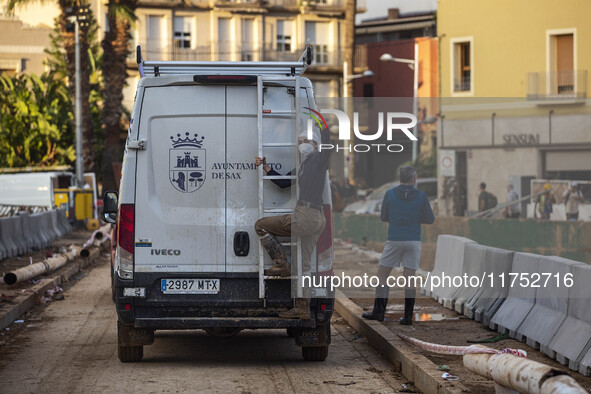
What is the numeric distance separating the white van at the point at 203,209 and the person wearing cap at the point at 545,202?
13597 mm

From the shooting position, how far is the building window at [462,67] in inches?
1804

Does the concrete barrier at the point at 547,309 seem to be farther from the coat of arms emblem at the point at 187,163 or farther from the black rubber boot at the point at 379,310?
the coat of arms emblem at the point at 187,163

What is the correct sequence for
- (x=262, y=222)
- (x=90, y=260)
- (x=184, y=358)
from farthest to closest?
(x=90, y=260) < (x=184, y=358) < (x=262, y=222)

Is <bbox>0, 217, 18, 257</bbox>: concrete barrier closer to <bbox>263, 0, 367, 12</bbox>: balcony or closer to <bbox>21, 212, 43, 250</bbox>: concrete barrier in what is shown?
<bbox>21, 212, 43, 250</bbox>: concrete barrier

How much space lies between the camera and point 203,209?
8.97 m

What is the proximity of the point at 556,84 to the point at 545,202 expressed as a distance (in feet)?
68.3

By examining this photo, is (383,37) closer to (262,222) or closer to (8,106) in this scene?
(8,106)

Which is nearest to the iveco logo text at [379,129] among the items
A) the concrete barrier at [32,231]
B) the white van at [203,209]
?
the white van at [203,209]

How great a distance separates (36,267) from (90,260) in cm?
593

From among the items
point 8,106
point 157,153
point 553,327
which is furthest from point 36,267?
point 8,106

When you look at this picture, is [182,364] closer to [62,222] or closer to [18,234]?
[18,234]

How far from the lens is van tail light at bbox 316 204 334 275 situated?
356 inches

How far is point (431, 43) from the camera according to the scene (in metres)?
60.1

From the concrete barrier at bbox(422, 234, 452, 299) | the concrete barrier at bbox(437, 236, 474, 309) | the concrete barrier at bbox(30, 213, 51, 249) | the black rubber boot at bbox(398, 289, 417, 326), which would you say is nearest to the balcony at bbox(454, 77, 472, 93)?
the concrete barrier at bbox(30, 213, 51, 249)
